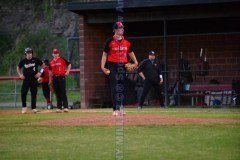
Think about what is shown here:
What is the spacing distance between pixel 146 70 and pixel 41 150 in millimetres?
11756

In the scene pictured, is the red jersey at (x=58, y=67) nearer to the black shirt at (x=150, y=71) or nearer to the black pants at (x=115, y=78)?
the black shirt at (x=150, y=71)

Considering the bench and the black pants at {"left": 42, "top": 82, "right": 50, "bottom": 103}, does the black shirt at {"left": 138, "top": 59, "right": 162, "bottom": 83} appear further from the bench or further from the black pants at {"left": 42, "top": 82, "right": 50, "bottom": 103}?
the black pants at {"left": 42, "top": 82, "right": 50, "bottom": 103}

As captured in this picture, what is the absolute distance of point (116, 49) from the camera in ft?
46.1

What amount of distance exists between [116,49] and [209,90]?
8.50 meters

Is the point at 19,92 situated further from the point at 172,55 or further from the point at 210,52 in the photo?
the point at 210,52

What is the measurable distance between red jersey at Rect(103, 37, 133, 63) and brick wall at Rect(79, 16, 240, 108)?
28.8 feet

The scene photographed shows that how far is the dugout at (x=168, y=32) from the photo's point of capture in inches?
843

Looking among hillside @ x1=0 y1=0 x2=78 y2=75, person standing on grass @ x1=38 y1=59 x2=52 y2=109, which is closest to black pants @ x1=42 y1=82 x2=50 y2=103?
person standing on grass @ x1=38 y1=59 x2=52 y2=109

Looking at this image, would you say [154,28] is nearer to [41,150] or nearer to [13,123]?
[13,123]

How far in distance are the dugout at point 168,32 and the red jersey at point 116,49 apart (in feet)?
20.2

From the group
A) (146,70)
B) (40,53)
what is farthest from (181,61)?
(40,53)

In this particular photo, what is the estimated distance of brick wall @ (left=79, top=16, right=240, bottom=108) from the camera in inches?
904

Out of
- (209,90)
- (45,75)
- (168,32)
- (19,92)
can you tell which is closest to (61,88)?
(45,75)

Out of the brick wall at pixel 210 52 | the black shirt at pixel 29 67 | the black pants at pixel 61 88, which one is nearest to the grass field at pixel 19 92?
the brick wall at pixel 210 52
